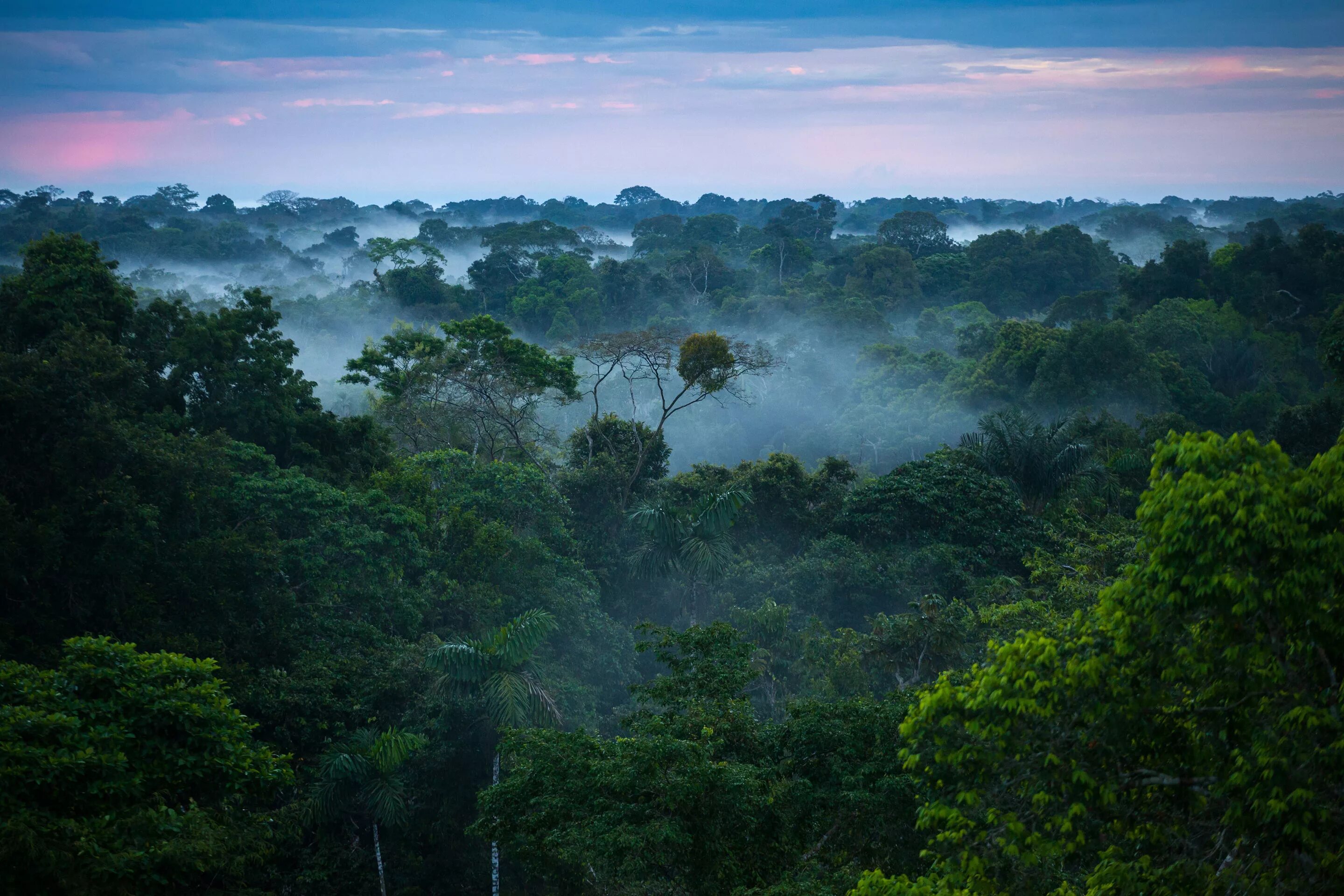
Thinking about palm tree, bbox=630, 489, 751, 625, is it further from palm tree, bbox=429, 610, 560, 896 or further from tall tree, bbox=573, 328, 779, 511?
palm tree, bbox=429, 610, 560, 896

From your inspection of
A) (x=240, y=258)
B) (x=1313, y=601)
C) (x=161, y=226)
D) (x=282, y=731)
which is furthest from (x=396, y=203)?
(x=1313, y=601)

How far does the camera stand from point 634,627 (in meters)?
14.8

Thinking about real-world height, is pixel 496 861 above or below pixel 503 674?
below

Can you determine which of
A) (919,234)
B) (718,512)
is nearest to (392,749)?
(718,512)

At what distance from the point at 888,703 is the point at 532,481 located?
33.0ft

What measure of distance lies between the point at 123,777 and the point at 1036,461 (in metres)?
18.5

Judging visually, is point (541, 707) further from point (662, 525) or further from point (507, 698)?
point (662, 525)

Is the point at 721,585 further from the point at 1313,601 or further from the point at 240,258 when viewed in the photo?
the point at 240,258

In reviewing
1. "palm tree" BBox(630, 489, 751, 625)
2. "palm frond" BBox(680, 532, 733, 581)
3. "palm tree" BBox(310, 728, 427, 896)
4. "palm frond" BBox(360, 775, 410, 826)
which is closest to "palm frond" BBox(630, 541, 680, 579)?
"palm tree" BBox(630, 489, 751, 625)

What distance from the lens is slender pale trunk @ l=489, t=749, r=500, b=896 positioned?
1072 cm

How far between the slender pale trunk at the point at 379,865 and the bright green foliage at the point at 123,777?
2906 mm

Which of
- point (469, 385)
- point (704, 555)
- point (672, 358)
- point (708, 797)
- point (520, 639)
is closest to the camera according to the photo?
point (708, 797)

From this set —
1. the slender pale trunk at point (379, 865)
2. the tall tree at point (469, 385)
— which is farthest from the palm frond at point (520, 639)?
the tall tree at point (469, 385)

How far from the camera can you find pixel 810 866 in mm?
8180
